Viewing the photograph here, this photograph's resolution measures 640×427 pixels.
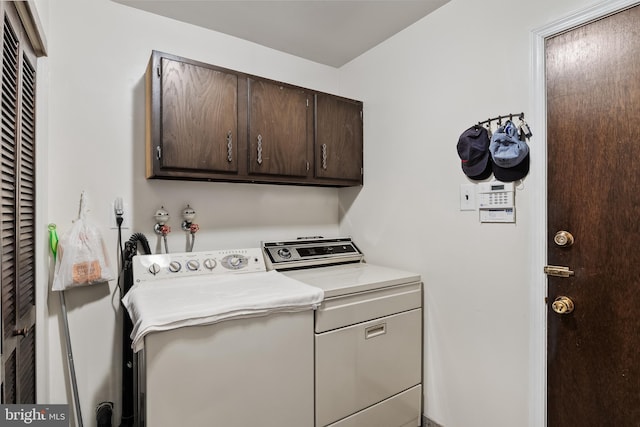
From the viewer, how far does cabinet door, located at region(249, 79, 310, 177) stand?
6.51 ft

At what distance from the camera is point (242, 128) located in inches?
76.2

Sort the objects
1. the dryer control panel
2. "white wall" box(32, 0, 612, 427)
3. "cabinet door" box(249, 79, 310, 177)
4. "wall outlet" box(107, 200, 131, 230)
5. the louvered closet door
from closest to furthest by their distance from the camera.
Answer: the louvered closet door, "white wall" box(32, 0, 612, 427), "wall outlet" box(107, 200, 131, 230), "cabinet door" box(249, 79, 310, 177), the dryer control panel

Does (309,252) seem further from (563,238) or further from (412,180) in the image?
(563,238)

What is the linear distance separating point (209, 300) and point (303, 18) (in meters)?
1.75

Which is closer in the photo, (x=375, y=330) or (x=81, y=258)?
(x=81, y=258)

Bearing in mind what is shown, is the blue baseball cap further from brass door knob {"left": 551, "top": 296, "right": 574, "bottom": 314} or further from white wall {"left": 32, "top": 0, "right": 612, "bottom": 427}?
brass door knob {"left": 551, "top": 296, "right": 574, "bottom": 314}

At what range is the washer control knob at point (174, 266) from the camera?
1.81 metres

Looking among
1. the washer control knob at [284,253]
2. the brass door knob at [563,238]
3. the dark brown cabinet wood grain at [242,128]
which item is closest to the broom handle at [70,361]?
the dark brown cabinet wood grain at [242,128]

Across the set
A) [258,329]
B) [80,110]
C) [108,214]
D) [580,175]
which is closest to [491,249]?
[580,175]

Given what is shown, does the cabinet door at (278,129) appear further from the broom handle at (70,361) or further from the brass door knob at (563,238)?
the brass door knob at (563,238)

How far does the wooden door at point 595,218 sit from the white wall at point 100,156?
191 cm

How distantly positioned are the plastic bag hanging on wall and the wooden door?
7.26ft

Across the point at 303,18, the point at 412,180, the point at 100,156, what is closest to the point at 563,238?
the point at 412,180

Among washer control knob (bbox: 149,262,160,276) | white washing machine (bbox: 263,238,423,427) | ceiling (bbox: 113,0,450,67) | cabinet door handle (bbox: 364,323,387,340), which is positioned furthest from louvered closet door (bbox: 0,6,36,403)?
cabinet door handle (bbox: 364,323,387,340)
